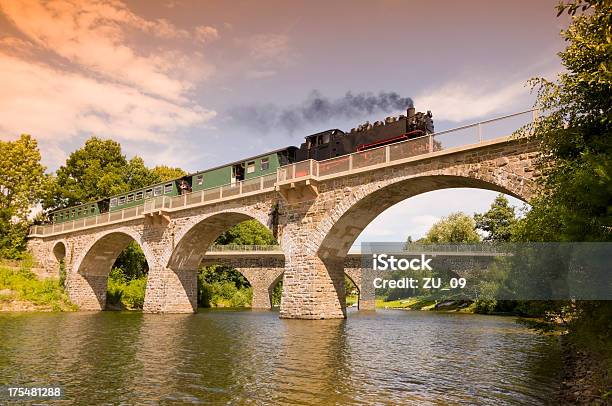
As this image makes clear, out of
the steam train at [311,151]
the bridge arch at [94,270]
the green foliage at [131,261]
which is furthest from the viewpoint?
the green foliage at [131,261]

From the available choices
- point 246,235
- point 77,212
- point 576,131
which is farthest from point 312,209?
point 246,235

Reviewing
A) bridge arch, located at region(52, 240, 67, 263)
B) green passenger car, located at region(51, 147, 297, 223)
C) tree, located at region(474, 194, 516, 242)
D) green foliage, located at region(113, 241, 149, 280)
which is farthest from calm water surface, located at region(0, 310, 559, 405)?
tree, located at region(474, 194, 516, 242)

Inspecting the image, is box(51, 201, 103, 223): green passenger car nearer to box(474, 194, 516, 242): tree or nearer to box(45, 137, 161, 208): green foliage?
box(45, 137, 161, 208): green foliage

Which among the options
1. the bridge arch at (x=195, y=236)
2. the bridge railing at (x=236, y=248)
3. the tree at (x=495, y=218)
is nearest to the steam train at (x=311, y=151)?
the bridge arch at (x=195, y=236)

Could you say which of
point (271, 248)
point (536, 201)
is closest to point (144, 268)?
point (271, 248)

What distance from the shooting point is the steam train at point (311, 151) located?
24562 millimetres

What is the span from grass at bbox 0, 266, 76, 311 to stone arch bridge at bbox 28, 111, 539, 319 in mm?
5281

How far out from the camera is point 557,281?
10.0m

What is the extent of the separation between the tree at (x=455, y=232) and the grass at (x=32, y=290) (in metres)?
39.4

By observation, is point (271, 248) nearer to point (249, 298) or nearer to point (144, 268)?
point (249, 298)

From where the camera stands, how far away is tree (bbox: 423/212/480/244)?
55.1 m

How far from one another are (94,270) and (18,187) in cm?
1359

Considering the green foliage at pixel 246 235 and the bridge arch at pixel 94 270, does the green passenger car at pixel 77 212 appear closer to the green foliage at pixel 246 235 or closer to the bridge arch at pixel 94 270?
the bridge arch at pixel 94 270

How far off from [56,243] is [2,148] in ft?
38.0
